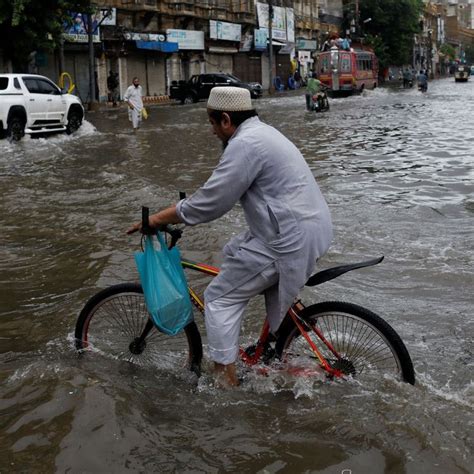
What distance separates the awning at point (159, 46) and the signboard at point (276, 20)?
14.1 m

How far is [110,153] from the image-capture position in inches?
603

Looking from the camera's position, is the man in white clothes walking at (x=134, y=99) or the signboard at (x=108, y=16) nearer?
the man in white clothes walking at (x=134, y=99)

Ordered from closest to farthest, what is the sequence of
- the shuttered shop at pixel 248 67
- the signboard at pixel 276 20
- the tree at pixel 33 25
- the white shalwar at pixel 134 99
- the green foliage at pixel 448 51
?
the white shalwar at pixel 134 99, the tree at pixel 33 25, the shuttered shop at pixel 248 67, the signboard at pixel 276 20, the green foliage at pixel 448 51

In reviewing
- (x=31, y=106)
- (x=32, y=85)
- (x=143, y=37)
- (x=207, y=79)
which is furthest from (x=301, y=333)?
(x=143, y=37)

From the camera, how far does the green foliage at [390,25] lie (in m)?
65.2

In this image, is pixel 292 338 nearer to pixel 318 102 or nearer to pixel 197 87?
pixel 318 102

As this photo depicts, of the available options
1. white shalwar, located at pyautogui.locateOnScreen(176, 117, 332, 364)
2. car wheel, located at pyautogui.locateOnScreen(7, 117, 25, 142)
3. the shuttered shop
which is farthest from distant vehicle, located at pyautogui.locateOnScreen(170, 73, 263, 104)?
white shalwar, located at pyautogui.locateOnScreen(176, 117, 332, 364)

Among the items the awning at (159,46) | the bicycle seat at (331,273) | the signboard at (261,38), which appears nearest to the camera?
the bicycle seat at (331,273)

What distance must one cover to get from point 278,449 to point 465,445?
849 mm

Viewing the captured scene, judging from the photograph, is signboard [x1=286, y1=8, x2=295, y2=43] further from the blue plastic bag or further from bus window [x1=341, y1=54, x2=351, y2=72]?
the blue plastic bag

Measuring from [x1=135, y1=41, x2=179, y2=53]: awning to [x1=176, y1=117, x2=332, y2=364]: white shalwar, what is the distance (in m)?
35.6

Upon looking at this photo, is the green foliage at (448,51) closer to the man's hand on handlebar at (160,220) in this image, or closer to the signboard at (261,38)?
the signboard at (261,38)

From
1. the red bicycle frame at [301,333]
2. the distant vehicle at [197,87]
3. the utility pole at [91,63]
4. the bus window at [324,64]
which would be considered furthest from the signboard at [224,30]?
the red bicycle frame at [301,333]

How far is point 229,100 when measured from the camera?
324 centimetres
